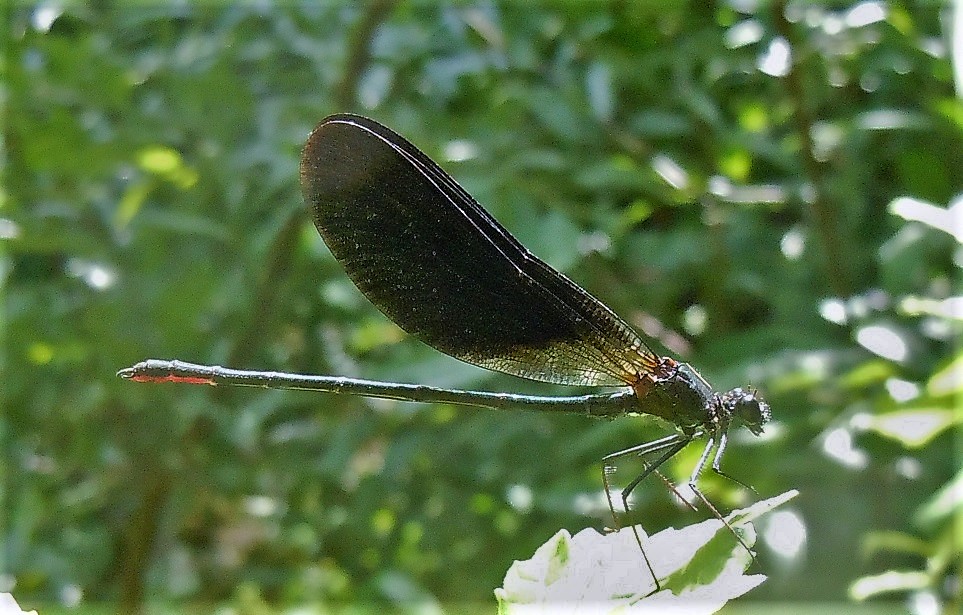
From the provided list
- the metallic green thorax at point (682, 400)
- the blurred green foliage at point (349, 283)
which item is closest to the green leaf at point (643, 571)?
the metallic green thorax at point (682, 400)

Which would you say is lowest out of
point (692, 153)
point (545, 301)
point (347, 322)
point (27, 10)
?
point (545, 301)

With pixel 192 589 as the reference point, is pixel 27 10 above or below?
above

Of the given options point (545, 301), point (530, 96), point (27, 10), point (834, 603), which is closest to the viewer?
point (545, 301)

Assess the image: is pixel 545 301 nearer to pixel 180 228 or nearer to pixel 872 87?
pixel 180 228

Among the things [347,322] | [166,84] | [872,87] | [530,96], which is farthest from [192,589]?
[872,87]

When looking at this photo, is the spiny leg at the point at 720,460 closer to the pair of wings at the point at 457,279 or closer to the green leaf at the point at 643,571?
the pair of wings at the point at 457,279

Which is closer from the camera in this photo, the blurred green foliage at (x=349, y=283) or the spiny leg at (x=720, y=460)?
the spiny leg at (x=720, y=460)

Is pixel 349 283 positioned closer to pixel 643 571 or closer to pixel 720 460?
pixel 720 460

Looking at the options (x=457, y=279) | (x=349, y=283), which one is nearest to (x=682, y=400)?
(x=457, y=279)
